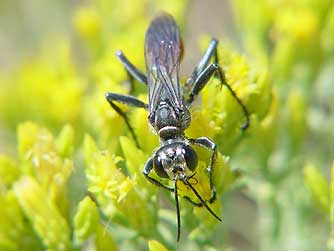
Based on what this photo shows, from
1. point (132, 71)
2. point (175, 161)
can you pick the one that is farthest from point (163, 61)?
point (175, 161)

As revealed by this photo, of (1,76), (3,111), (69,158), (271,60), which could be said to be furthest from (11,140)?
(271,60)

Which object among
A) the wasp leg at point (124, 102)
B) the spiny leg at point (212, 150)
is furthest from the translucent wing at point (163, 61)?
the spiny leg at point (212, 150)

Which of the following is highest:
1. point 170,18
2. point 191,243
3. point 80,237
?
point 170,18

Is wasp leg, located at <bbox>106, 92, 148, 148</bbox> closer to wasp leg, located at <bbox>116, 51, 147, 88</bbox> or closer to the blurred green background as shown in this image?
the blurred green background

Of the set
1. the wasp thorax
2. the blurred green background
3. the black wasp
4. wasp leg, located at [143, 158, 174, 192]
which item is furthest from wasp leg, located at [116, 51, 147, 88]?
the wasp thorax

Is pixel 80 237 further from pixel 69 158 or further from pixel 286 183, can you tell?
pixel 286 183

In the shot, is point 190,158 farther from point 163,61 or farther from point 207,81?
point 163,61
